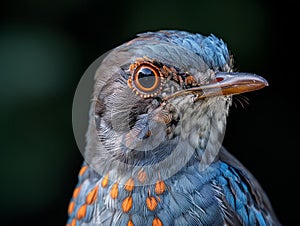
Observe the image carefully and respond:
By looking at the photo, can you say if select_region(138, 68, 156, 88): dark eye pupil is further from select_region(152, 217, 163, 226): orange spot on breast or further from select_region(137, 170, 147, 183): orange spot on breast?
select_region(152, 217, 163, 226): orange spot on breast

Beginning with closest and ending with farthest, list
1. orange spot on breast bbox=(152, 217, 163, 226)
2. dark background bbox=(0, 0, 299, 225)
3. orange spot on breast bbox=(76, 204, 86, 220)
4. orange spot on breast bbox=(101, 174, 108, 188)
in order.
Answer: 1. orange spot on breast bbox=(152, 217, 163, 226)
2. orange spot on breast bbox=(101, 174, 108, 188)
3. orange spot on breast bbox=(76, 204, 86, 220)
4. dark background bbox=(0, 0, 299, 225)

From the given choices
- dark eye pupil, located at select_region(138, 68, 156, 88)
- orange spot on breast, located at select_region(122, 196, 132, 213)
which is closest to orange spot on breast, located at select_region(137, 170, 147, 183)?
orange spot on breast, located at select_region(122, 196, 132, 213)

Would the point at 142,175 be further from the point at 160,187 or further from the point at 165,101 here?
the point at 165,101

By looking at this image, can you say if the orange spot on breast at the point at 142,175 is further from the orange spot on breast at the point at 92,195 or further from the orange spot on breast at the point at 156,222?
the orange spot on breast at the point at 92,195

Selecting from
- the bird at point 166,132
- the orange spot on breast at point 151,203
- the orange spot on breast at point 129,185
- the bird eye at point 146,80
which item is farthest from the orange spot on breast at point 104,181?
the bird eye at point 146,80

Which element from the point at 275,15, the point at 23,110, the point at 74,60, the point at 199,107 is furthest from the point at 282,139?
the point at 199,107

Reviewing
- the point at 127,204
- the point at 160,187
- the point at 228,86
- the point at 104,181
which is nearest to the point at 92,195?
the point at 104,181
